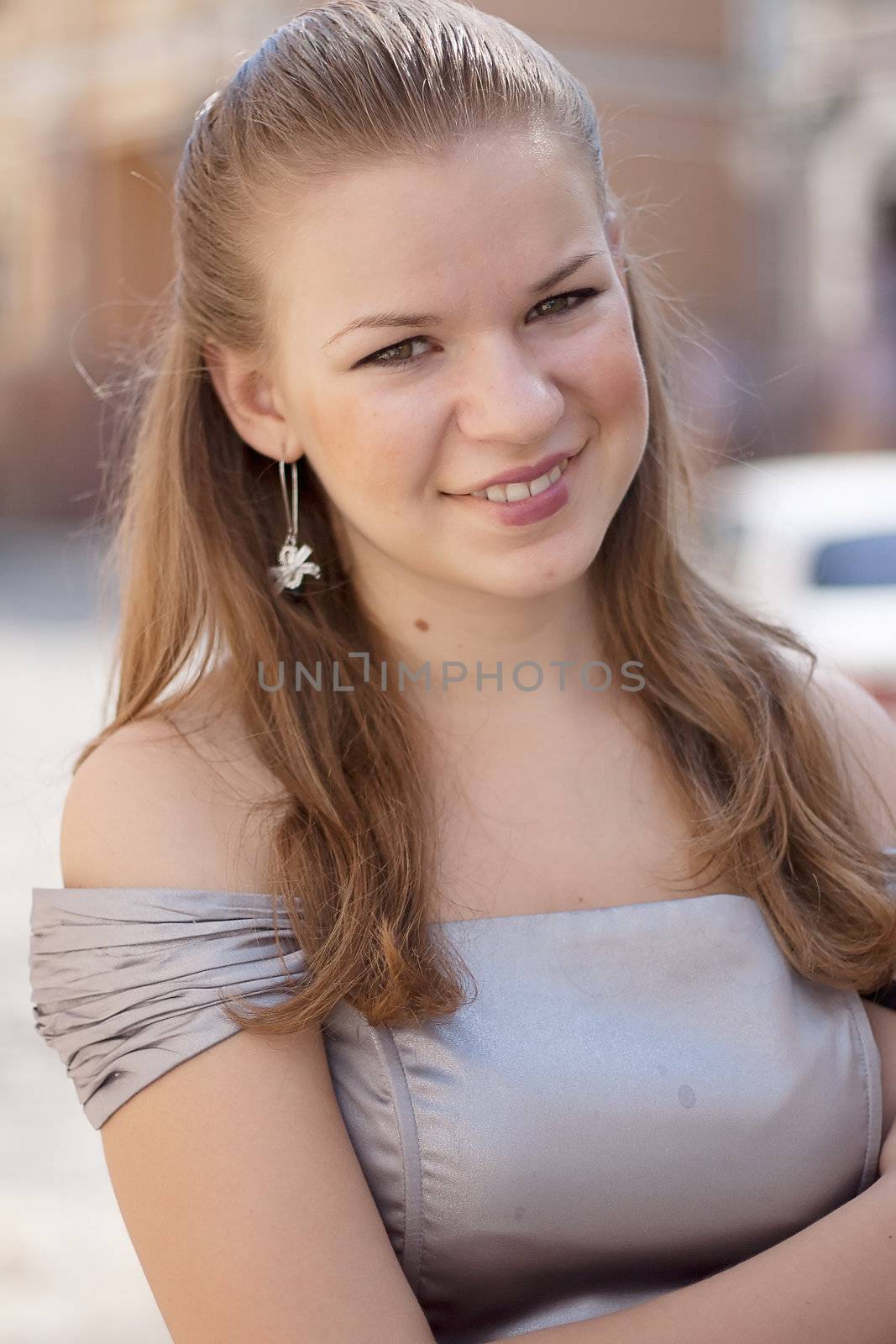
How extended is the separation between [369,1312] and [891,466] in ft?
18.6

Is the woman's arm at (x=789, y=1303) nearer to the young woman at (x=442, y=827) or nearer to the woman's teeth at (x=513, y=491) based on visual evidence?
the young woman at (x=442, y=827)

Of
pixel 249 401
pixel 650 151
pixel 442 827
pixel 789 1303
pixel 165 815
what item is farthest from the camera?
pixel 650 151

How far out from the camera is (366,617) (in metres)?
2.08

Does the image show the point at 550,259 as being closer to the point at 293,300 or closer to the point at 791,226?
the point at 293,300

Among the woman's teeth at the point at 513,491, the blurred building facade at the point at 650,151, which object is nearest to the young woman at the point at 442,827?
the woman's teeth at the point at 513,491

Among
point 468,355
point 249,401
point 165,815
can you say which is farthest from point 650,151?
point 165,815

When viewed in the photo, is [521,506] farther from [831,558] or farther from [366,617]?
[831,558]

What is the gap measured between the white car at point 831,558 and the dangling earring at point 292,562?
3.42 m

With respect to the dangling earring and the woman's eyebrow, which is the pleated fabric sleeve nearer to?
the dangling earring

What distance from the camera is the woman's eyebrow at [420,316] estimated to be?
1.74 m

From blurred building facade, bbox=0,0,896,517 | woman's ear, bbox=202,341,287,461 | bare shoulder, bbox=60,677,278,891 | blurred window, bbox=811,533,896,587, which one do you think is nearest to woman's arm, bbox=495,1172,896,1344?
bare shoulder, bbox=60,677,278,891

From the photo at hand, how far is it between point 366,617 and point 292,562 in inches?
4.6

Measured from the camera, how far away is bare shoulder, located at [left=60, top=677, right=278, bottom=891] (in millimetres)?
1695

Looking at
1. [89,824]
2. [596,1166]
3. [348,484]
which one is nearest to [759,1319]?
[596,1166]
